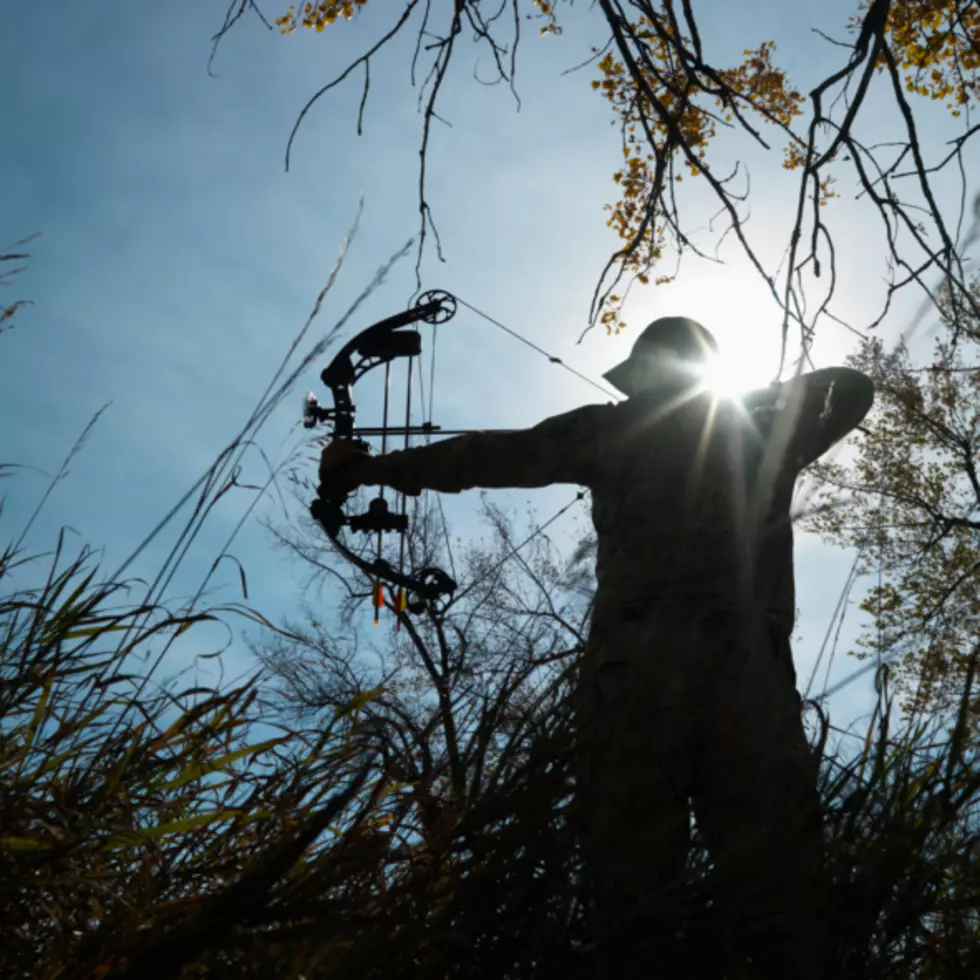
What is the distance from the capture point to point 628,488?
2891 mm

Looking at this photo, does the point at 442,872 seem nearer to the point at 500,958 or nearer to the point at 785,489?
the point at 500,958

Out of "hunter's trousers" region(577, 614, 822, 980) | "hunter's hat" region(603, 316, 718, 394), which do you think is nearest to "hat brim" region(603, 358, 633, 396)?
"hunter's hat" region(603, 316, 718, 394)

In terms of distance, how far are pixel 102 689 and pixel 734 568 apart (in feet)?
5.28

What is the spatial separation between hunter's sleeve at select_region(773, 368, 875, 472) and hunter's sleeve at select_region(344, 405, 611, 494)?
555mm

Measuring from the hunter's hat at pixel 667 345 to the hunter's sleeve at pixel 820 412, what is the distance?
1.10 feet

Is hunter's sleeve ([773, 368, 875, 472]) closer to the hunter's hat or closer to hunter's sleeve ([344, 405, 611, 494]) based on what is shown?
the hunter's hat

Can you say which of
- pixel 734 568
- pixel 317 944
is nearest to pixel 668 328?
pixel 734 568

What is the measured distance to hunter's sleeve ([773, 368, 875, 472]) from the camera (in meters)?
2.95

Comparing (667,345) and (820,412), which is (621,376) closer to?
(667,345)

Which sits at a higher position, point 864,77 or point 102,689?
point 864,77

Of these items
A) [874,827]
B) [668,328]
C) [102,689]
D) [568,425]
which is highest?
[668,328]

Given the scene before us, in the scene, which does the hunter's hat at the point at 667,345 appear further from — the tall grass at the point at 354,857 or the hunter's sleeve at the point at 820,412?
the tall grass at the point at 354,857

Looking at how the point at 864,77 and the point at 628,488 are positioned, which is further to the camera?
the point at 628,488

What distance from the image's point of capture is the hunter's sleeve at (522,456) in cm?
301
